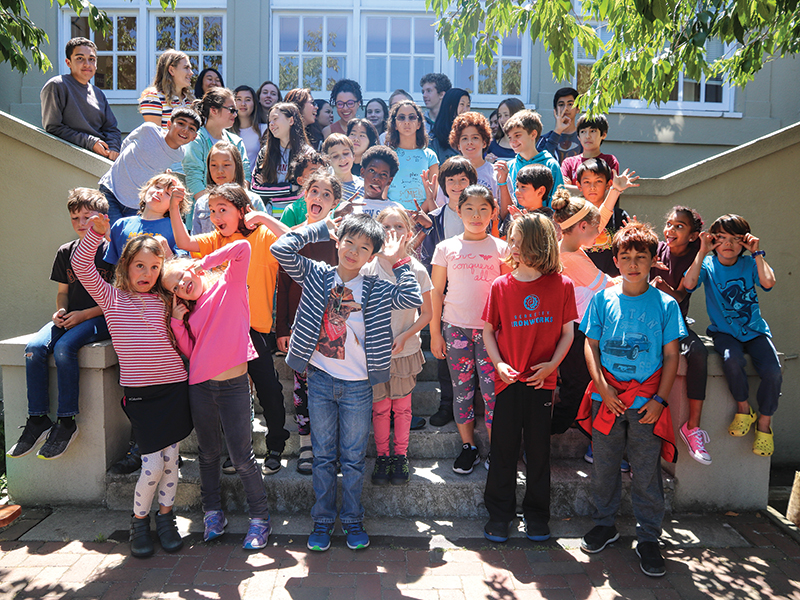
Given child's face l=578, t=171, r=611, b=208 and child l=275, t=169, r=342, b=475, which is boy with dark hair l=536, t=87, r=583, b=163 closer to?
child's face l=578, t=171, r=611, b=208

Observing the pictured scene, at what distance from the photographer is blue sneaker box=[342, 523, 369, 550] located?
3.40 metres

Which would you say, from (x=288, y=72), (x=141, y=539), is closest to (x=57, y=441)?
(x=141, y=539)

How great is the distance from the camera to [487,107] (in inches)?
362

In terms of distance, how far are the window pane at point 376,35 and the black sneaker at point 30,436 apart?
760 centimetres

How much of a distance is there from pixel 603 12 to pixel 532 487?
3.09 m

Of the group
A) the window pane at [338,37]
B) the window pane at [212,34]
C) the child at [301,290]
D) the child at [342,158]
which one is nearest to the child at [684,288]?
the child at [301,290]

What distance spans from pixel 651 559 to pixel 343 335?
6.96 feet

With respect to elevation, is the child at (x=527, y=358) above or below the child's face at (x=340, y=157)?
below

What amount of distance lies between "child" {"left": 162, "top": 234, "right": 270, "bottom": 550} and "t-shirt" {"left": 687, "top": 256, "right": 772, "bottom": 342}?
3018 mm

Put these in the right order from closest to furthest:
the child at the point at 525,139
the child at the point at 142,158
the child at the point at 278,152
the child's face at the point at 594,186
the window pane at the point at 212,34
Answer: the child's face at the point at 594,186
the child at the point at 142,158
the child at the point at 525,139
the child at the point at 278,152
the window pane at the point at 212,34

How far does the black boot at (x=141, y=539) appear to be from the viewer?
3.33 meters

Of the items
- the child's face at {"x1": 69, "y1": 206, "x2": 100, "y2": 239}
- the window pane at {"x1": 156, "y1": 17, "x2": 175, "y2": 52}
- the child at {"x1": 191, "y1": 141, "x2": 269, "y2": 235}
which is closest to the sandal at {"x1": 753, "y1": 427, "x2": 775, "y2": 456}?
the child at {"x1": 191, "y1": 141, "x2": 269, "y2": 235}

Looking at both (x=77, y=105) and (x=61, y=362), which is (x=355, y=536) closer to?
(x=61, y=362)

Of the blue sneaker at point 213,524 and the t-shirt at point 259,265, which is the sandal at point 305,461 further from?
the t-shirt at point 259,265
